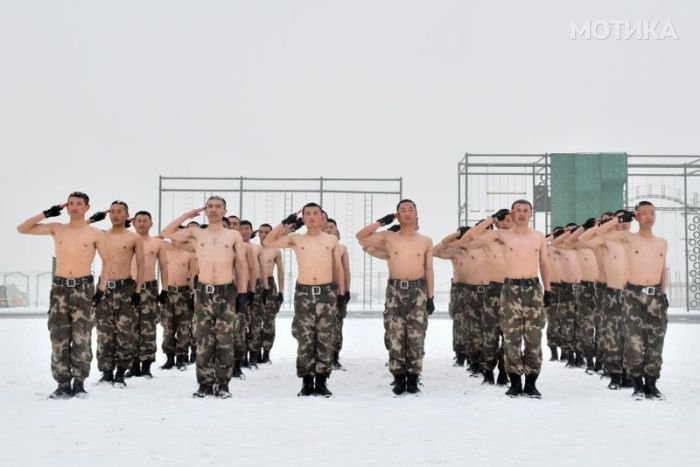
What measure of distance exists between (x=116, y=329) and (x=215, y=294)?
1769 millimetres

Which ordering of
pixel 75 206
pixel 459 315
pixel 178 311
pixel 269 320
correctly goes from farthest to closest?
pixel 269 320 → pixel 459 315 → pixel 178 311 → pixel 75 206

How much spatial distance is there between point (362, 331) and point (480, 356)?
7155 mm

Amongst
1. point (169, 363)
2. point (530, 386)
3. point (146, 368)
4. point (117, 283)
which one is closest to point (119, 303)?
point (117, 283)

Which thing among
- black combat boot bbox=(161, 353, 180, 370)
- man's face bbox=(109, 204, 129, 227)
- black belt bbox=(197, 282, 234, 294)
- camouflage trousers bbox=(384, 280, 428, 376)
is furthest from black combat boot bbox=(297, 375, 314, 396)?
man's face bbox=(109, 204, 129, 227)

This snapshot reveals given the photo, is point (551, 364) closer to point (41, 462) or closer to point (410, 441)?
point (410, 441)

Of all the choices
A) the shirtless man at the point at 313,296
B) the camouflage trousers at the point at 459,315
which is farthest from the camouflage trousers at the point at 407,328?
the camouflage trousers at the point at 459,315

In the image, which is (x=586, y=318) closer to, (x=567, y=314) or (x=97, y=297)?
(x=567, y=314)

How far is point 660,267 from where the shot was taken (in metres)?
7.21

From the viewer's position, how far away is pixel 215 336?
7004mm

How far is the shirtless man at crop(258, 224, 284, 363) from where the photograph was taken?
32.7 ft

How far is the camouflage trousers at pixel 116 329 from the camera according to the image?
25.8 feet

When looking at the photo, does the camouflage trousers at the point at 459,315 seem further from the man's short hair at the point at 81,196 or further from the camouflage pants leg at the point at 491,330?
the man's short hair at the point at 81,196

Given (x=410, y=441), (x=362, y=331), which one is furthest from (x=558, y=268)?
(x=362, y=331)

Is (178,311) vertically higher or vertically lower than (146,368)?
higher
